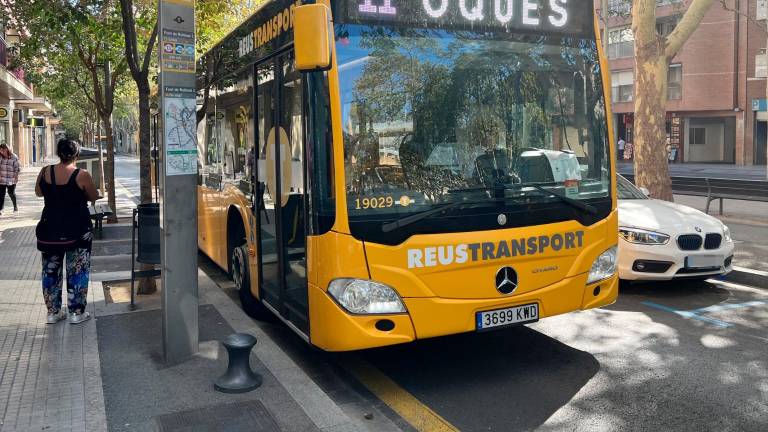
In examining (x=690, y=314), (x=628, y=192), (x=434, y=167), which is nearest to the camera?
(x=434, y=167)

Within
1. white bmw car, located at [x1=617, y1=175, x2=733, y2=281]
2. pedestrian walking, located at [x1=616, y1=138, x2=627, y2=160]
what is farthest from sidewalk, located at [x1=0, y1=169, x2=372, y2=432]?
pedestrian walking, located at [x1=616, y1=138, x2=627, y2=160]

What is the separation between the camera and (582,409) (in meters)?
4.66

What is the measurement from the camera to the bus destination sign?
466 cm

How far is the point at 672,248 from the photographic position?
7.75m

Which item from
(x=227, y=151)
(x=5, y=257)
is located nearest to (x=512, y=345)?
(x=227, y=151)

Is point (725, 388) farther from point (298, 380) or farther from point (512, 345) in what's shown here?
point (298, 380)

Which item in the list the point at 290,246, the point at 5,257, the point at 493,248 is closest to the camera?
the point at 493,248

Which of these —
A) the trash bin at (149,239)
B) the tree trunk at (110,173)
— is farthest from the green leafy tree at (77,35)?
the trash bin at (149,239)

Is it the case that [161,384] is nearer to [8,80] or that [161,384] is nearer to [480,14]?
[480,14]

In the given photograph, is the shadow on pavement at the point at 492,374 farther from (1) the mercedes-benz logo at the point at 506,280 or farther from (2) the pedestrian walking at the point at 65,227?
(2) the pedestrian walking at the point at 65,227

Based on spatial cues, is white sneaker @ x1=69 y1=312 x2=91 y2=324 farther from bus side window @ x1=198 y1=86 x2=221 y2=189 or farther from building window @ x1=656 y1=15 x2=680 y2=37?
building window @ x1=656 y1=15 x2=680 y2=37

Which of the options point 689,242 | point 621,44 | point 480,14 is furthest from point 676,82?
point 480,14

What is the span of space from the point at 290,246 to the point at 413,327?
1.29 meters

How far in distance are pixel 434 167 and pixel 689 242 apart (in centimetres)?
436
